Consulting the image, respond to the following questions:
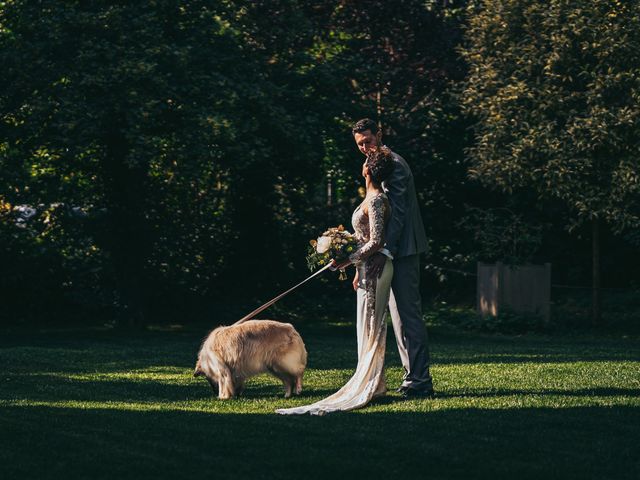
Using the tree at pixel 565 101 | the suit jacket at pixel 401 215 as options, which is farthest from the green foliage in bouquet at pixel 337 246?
the tree at pixel 565 101

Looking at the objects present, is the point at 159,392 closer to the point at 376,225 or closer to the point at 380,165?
the point at 376,225

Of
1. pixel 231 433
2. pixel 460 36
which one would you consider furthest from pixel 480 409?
pixel 460 36

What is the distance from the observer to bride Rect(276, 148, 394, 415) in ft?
30.0

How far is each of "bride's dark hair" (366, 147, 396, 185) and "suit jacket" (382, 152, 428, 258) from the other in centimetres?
7

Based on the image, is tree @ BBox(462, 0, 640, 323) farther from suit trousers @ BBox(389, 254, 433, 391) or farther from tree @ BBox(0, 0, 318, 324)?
suit trousers @ BBox(389, 254, 433, 391)

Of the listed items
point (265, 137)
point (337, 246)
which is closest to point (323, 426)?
point (337, 246)

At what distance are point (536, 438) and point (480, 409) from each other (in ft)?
4.25

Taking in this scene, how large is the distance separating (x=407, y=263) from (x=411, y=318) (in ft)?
1.53

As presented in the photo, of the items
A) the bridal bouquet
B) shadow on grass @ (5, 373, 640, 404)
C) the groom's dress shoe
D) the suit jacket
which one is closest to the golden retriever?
shadow on grass @ (5, 373, 640, 404)

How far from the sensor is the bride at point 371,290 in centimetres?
915

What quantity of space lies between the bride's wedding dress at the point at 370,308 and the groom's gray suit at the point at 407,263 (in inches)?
3.2

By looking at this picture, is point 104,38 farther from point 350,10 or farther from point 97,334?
point 350,10

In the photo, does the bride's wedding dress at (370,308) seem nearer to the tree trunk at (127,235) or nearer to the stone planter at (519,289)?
the tree trunk at (127,235)

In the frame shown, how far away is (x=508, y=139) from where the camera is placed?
1903cm
